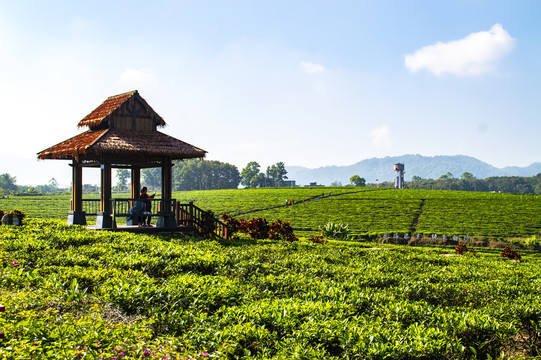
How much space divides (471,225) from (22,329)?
43639mm

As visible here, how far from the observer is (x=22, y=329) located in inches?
185

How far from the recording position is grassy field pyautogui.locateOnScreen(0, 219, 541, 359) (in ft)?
15.3

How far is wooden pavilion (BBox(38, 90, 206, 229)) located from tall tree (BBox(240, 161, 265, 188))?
103 metres

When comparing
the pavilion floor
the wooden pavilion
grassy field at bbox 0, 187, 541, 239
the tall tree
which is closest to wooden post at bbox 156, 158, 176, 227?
the wooden pavilion

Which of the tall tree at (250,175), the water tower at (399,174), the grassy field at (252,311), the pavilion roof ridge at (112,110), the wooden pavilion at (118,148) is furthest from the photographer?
the tall tree at (250,175)

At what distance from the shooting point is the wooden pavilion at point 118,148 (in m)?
15.9

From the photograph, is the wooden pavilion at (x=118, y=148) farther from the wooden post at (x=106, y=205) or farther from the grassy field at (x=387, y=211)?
the grassy field at (x=387, y=211)

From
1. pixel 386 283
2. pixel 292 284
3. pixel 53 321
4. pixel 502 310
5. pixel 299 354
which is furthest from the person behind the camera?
pixel 386 283

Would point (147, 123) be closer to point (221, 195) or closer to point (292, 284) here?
point (292, 284)

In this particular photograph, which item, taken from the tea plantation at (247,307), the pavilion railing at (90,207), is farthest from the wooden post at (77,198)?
the tea plantation at (247,307)

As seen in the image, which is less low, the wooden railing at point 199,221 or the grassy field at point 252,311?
the wooden railing at point 199,221

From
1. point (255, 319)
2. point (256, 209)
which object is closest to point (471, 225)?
point (256, 209)

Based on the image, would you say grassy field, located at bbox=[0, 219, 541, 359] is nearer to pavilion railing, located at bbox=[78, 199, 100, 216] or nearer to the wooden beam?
the wooden beam

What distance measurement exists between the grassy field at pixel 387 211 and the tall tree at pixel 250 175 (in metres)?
55.3
